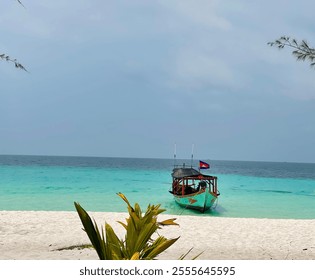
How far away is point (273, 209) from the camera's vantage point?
32000 mm

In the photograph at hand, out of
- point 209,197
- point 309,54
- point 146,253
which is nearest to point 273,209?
point 209,197

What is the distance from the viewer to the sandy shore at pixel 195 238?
9.04 metres

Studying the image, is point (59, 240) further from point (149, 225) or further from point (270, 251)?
point (149, 225)

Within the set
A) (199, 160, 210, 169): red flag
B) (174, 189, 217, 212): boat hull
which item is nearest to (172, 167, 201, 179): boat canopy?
(199, 160, 210, 169): red flag

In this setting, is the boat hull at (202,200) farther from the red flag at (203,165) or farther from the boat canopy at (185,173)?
the red flag at (203,165)

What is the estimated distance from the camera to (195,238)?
1119cm

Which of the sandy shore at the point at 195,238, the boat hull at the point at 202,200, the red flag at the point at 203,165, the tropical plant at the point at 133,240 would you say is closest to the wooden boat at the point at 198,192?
the boat hull at the point at 202,200

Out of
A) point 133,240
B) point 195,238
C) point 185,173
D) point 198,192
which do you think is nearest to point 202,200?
point 198,192

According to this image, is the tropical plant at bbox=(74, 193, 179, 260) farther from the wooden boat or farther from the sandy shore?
the wooden boat

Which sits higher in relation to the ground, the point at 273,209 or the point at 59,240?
the point at 59,240

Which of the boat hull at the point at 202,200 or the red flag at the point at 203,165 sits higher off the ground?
the red flag at the point at 203,165

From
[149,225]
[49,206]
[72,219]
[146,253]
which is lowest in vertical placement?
[49,206]

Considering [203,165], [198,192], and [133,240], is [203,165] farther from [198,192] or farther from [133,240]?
[133,240]
